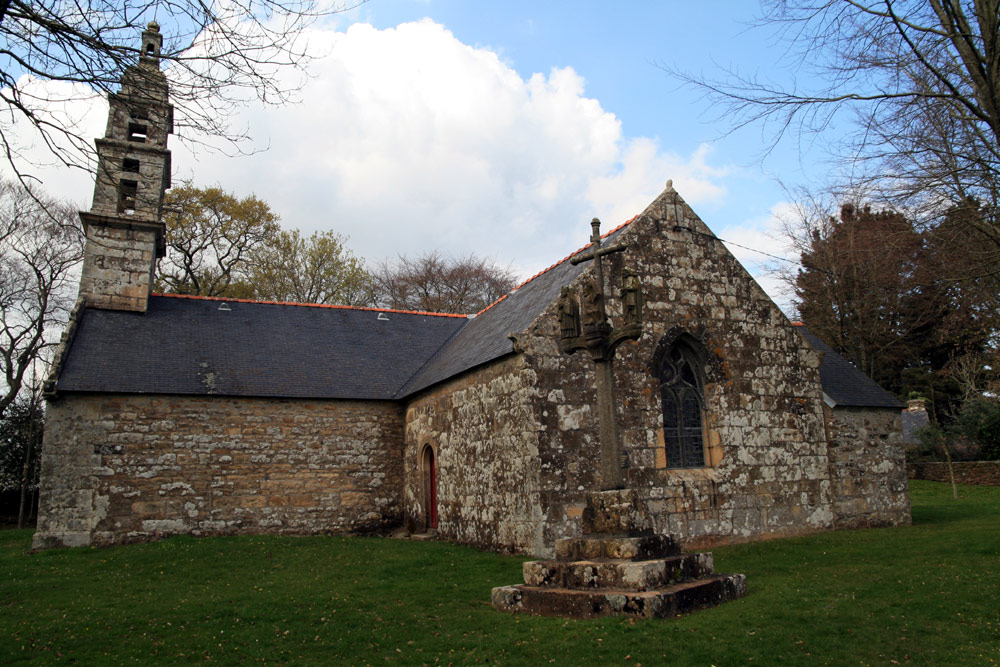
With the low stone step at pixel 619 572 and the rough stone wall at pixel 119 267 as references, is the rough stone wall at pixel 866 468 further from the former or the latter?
the rough stone wall at pixel 119 267

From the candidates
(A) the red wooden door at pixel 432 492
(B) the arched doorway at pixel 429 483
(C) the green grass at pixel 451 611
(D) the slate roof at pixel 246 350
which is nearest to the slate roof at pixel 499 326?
(D) the slate roof at pixel 246 350

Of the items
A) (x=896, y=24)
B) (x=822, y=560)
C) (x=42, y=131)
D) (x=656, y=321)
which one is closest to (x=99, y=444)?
(x=42, y=131)

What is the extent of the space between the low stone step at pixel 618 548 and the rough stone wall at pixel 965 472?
18650 millimetres

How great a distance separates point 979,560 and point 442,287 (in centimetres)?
2702

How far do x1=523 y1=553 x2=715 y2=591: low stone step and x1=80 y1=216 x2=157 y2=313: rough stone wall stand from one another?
13.4 m

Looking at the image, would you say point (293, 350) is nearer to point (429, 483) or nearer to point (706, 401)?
point (429, 483)

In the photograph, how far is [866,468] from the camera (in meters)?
13.9

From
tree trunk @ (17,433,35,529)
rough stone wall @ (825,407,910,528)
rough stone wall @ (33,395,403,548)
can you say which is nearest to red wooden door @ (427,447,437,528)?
rough stone wall @ (33,395,403,548)

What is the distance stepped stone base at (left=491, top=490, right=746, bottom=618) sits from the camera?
6.44 metres

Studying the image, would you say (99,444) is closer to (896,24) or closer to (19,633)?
(19,633)

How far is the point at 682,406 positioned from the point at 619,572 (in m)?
5.88

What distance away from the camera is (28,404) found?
877 inches

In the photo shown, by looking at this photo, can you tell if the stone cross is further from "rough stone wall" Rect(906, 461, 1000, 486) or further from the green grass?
"rough stone wall" Rect(906, 461, 1000, 486)

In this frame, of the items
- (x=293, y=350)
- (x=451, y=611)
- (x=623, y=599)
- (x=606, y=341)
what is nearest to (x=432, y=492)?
(x=293, y=350)
